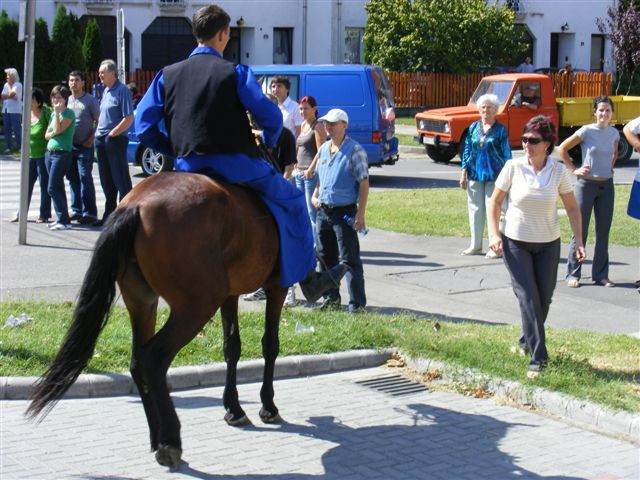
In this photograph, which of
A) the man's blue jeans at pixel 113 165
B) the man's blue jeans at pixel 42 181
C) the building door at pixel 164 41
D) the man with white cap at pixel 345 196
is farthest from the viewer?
the building door at pixel 164 41

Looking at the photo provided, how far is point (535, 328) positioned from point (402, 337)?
125 centimetres

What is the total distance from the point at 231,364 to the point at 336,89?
1430 cm

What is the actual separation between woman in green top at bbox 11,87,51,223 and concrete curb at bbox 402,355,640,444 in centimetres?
876

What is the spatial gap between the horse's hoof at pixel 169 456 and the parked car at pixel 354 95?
585 inches

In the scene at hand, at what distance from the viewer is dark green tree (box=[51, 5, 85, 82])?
3381cm

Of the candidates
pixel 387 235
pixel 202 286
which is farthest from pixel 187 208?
pixel 387 235

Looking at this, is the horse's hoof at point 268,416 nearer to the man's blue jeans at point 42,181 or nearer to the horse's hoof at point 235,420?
the horse's hoof at point 235,420

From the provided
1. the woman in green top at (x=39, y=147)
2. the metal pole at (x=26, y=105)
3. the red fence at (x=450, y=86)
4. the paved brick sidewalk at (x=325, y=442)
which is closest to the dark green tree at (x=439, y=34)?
the red fence at (x=450, y=86)

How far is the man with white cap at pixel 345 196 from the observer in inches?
364

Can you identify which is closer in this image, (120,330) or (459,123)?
(120,330)

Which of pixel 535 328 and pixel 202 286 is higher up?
pixel 202 286

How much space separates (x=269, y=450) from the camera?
6.06 meters

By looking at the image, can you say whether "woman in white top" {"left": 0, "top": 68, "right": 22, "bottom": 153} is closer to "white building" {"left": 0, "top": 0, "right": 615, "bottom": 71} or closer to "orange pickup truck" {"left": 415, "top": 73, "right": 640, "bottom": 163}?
"orange pickup truck" {"left": 415, "top": 73, "right": 640, "bottom": 163}

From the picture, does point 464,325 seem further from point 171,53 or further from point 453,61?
point 171,53
